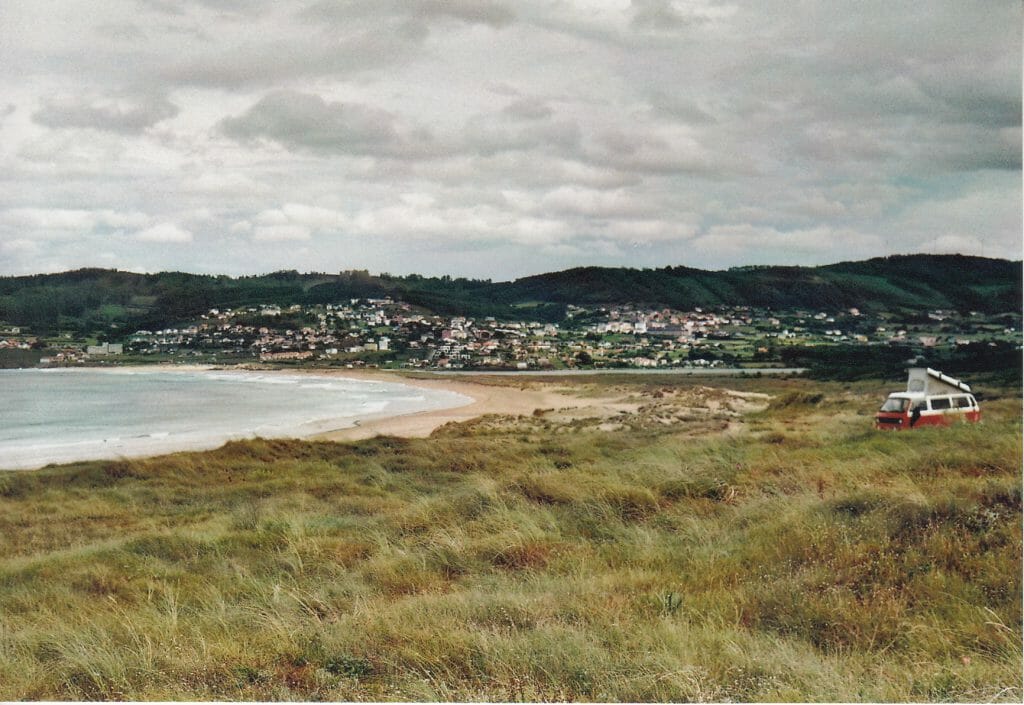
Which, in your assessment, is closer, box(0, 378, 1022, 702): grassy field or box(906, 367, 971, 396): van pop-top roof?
box(0, 378, 1022, 702): grassy field

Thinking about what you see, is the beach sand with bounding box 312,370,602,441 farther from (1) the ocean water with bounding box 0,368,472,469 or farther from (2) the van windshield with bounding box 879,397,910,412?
(2) the van windshield with bounding box 879,397,910,412

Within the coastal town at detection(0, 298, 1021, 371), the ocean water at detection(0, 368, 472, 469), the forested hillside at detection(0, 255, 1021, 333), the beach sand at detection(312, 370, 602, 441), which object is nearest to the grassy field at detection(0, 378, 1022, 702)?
the ocean water at detection(0, 368, 472, 469)

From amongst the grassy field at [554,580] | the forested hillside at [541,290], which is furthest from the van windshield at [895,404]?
the forested hillside at [541,290]

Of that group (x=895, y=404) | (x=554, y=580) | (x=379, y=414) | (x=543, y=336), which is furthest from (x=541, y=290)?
(x=895, y=404)

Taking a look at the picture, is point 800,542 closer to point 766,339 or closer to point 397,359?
point 766,339

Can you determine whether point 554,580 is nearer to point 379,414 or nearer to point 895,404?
point 895,404
